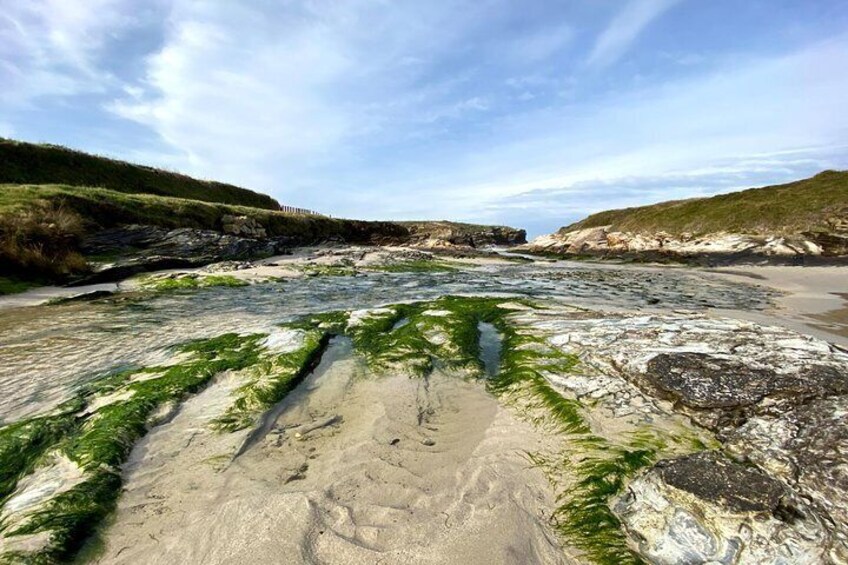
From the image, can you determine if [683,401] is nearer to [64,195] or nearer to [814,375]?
[814,375]

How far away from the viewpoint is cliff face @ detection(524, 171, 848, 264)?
112 feet

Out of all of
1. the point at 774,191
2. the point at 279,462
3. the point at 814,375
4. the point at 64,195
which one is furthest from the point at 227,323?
the point at 774,191

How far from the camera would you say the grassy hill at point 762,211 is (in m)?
37.8

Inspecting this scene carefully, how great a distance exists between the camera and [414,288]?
699 inches

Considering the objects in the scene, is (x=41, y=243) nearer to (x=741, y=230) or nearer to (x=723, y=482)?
(x=723, y=482)

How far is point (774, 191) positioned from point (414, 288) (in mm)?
49098

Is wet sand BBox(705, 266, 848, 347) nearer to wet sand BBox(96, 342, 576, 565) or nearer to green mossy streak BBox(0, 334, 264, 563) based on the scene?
wet sand BBox(96, 342, 576, 565)

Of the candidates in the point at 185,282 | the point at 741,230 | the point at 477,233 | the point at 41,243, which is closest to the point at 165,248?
the point at 41,243

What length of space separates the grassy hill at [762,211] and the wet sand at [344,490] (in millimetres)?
45123

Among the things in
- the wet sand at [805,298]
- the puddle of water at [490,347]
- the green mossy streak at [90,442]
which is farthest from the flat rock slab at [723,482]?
the wet sand at [805,298]

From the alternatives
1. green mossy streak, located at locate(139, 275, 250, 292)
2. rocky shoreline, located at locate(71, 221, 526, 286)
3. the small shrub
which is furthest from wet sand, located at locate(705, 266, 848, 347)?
the small shrub

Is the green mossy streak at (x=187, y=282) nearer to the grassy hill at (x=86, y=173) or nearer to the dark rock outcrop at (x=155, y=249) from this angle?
the dark rock outcrop at (x=155, y=249)

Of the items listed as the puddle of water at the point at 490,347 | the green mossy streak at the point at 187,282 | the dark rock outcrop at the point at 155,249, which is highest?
the dark rock outcrop at the point at 155,249

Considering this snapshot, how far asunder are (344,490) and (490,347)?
5.39 meters
